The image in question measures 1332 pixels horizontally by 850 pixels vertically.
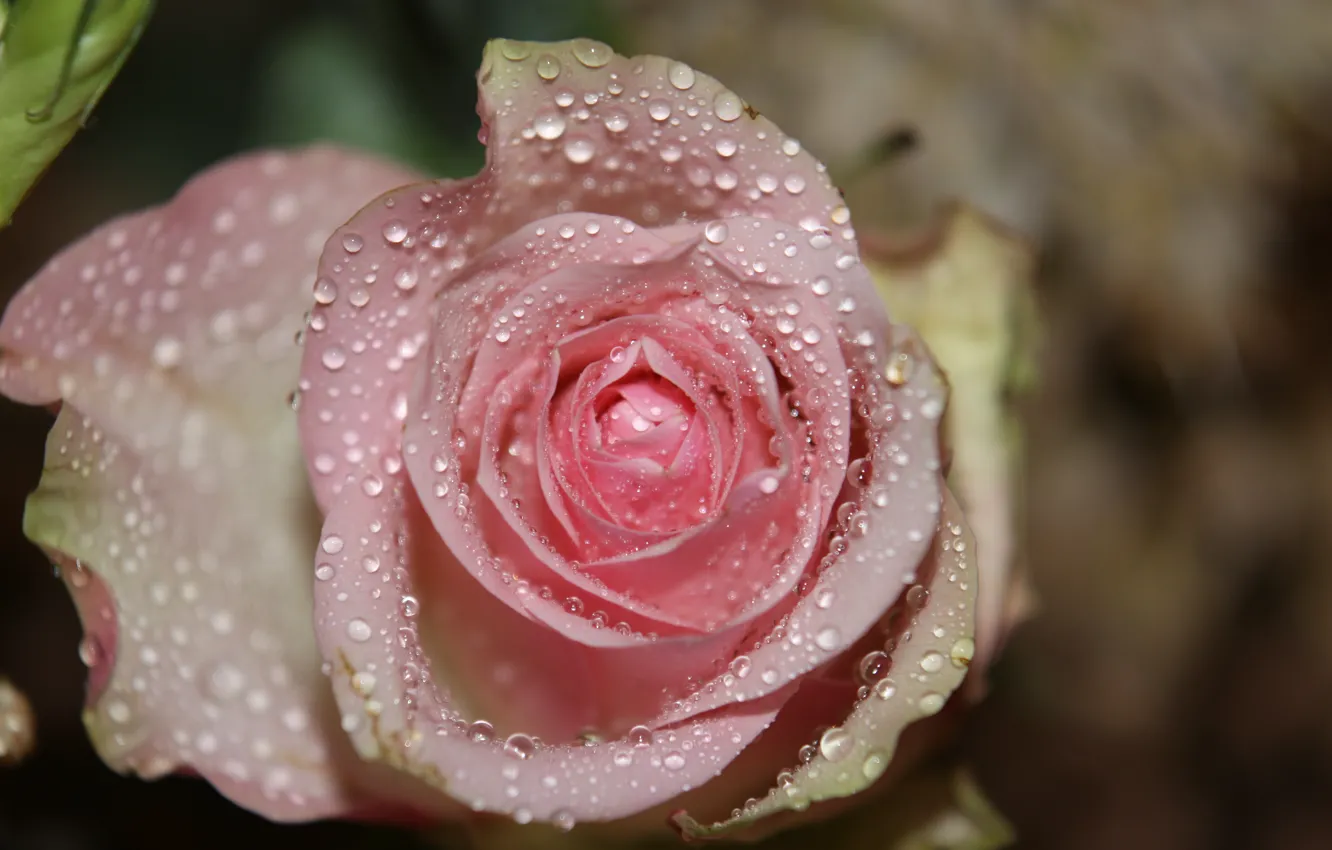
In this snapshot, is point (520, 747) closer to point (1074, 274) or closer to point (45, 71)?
point (45, 71)

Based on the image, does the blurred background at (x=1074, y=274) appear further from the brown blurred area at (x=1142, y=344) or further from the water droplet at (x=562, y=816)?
the water droplet at (x=562, y=816)

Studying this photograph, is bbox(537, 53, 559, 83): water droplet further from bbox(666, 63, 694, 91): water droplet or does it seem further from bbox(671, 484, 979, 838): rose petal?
bbox(671, 484, 979, 838): rose petal

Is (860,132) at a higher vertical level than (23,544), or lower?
higher

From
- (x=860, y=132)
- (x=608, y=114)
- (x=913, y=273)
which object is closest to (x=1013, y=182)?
(x=860, y=132)

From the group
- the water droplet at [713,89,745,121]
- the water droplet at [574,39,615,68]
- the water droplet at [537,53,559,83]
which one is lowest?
the water droplet at [713,89,745,121]

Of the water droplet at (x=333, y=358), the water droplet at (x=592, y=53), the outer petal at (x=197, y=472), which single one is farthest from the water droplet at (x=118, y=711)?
the water droplet at (x=592, y=53)

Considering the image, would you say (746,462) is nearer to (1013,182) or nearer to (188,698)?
(188,698)

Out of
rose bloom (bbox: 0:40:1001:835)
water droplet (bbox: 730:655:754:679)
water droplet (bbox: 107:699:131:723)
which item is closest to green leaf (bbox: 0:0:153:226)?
rose bloom (bbox: 0:40:1001:835)
